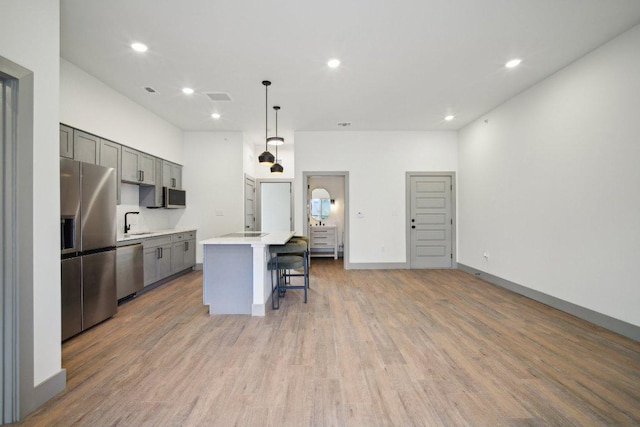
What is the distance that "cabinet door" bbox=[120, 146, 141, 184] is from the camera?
4.21 metres

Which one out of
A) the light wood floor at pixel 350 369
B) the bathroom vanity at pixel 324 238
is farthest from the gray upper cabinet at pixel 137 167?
the bathroom vanity at pixel 324 238

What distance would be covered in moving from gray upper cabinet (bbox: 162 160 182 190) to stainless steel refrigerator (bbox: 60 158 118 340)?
2.23 meters

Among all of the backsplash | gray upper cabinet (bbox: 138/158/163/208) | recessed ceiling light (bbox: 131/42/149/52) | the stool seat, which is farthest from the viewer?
gray upper cabinet (bbox: 138/158/163/208)

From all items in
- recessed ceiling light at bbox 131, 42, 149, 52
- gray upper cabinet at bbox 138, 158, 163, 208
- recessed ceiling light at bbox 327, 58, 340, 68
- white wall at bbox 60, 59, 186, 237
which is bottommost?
gray upper cabinet at bbox 138, 158, 163, 208

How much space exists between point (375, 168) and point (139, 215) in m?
4.54

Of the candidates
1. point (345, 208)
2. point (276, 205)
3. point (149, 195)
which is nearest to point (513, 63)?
point (345, 208)

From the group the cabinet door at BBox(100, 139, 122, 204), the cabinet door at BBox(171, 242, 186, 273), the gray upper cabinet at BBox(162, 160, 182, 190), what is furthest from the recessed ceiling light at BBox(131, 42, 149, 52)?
the cabinet door at BBox(171, 242, 186, 273)

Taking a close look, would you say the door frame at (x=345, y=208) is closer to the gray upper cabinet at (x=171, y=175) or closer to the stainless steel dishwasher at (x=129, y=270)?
the gray upper cabinet at (x=171, y=175)

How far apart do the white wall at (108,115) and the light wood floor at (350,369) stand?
244cm

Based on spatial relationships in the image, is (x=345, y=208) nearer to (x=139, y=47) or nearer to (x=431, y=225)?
(x=431, y=225)

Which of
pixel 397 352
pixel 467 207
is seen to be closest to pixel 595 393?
pixel 397 352

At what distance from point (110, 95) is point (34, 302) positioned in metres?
3.34

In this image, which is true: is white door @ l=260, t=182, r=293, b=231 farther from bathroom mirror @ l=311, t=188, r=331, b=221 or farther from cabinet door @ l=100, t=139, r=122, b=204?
cabinet door @ l=100, t=139, r=122, b=204

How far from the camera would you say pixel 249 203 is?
6.62 meters
